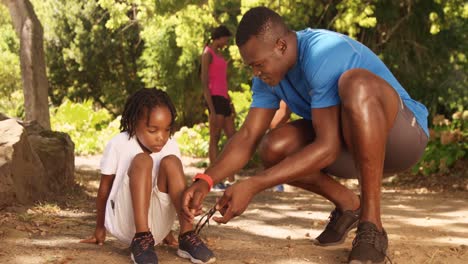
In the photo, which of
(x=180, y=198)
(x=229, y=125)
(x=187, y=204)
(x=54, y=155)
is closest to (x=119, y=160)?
(x=180, y=198)

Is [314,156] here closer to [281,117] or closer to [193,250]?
[193,250]

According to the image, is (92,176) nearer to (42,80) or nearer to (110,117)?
(42,80)

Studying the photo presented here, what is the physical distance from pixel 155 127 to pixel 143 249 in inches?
24.3

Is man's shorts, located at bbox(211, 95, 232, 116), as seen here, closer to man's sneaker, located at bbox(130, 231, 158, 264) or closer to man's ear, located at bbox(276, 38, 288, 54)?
man's ear, located at bbox(276, 38, 288, 54)

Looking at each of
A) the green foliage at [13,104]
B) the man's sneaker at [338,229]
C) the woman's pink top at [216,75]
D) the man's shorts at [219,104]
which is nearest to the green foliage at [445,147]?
the man's shorts at [219,104]

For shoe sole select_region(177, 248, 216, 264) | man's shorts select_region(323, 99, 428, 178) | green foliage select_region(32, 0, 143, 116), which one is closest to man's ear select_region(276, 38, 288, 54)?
man's shorts select_region(323, 99, 428, 178)

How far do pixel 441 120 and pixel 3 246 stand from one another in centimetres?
651

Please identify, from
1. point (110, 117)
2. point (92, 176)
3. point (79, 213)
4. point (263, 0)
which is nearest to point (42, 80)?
point (92, 176)

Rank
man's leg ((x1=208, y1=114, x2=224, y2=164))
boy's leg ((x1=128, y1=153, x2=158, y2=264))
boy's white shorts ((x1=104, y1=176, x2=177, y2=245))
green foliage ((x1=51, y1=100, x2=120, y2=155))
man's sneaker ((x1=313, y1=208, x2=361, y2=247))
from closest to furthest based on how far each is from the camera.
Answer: boy's leg ((x1=128, y1=153, x2=158, y2=264))
boy's white shorts ((x1=104, y1=176, x2=177, y2=245))
man's sneaker ((x1=313, y1=208, x2=361, y2=247))
man's leg ((x1=208, y1=114, x2=224, y2=164))
green foliage ((x1=51, y1=100, x2=120, y2=155))

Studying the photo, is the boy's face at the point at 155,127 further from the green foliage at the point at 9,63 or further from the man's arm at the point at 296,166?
the green foliage at the point at 9,63

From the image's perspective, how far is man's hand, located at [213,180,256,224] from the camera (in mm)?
2955

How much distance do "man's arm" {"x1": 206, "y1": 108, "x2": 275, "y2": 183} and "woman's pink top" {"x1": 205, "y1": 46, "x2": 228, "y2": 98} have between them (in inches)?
159

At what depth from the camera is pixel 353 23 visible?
25.6 feet

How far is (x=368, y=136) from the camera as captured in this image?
10.1 feet
